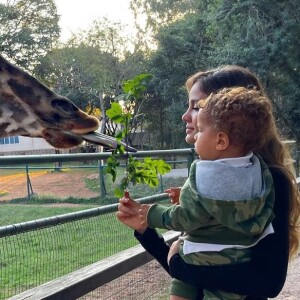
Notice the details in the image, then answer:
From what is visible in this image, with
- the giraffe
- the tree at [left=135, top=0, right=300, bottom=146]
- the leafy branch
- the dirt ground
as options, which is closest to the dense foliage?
the tree at [left=135, top=0, right=300, bottom=146]

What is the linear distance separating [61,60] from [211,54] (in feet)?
32.7

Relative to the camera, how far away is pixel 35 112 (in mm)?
2883

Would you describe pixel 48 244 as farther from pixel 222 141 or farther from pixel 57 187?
pixel 222 141

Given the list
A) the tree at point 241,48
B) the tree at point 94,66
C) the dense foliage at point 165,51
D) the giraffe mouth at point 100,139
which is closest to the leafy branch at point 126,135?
the giraffe mouth at point 100,139

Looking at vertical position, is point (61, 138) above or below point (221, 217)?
above

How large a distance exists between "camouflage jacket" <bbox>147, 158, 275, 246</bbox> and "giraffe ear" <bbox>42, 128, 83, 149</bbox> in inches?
50.0

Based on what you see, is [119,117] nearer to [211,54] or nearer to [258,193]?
[258,193]

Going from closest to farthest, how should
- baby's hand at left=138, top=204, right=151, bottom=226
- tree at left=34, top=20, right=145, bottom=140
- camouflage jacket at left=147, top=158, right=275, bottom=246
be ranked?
camouflage jacket at left=147, top=158, right=275, bottom=246, baby's hand at left=138, top=204, right=151, bottom=226, tree at left=34, top=20, right=145, bottom=140

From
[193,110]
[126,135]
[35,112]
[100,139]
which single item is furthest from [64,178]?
[193,110]

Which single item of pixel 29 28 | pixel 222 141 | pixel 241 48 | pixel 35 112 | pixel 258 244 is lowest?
pixel 258 244

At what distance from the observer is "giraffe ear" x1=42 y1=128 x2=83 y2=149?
278cm

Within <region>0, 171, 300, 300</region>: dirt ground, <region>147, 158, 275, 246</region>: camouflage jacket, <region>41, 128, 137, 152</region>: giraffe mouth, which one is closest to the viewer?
<region>147, 158, 275, 246</region>: camouflage jacket

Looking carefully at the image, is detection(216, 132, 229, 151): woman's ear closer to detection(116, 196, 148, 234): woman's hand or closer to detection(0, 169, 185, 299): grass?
detection(116, 196, 148, 234): woman's hand

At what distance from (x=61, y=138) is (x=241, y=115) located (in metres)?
1.46
